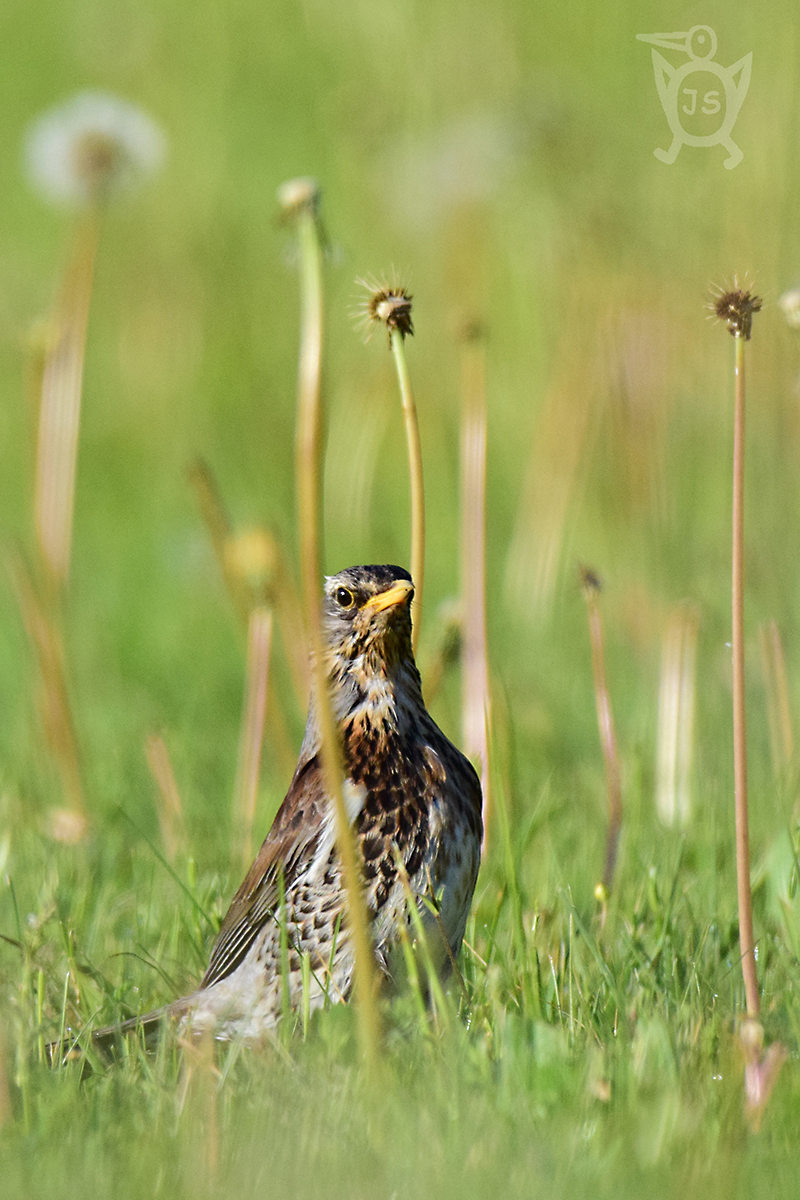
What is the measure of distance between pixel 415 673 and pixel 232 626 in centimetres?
391

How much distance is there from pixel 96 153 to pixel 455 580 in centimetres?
276

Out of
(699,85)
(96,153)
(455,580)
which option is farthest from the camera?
(455,580)

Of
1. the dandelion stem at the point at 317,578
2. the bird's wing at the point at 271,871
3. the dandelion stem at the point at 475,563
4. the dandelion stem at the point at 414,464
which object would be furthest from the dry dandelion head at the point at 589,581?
the dandelion stem at the point at 317,578

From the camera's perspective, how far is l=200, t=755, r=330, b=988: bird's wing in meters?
3.23

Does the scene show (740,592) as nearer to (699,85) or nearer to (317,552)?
(317,552)

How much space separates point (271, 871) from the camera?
327cm

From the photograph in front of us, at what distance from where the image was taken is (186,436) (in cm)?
967

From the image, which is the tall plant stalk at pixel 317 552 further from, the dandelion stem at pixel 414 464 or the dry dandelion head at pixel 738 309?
the dry dandelion head at pixel 738 309

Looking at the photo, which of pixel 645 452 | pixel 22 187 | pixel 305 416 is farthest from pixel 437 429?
pixel 22 187

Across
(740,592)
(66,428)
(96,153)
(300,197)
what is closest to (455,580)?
(96,153)

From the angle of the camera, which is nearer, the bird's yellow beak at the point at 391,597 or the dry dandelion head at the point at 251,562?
the bird's yellow beak at the point at 391,597

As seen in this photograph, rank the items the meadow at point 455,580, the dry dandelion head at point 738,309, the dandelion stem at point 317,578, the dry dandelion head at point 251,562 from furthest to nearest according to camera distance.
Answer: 1. the dry dandelion head at point 251,562
2. the meadow at point 455,580
3. the dry dandelion head at point 738,309
4. the dandelion stem at point 317,578

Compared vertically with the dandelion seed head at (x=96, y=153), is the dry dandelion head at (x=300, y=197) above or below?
below

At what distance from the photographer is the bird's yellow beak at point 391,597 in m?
3.20
